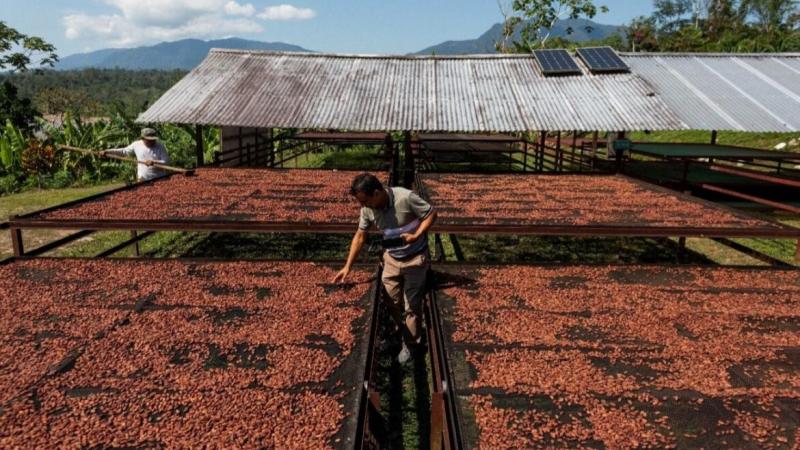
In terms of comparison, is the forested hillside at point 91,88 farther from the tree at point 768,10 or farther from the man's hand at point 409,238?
the tree at point 768,10

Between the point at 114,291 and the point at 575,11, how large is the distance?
29.0 m

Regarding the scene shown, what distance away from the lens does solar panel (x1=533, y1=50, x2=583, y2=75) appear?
13203 mm

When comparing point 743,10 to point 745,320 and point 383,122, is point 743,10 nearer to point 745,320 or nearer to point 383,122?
point 383,122

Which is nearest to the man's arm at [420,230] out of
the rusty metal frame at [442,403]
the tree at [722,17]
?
the rusty metal frame at [442,403]

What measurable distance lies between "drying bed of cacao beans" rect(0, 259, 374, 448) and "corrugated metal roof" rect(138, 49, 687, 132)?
7010 millimetres

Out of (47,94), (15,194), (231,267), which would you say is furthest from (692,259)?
(47,94)

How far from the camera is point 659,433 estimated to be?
7.90ft

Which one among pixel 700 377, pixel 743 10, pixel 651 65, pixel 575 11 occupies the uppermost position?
pixel 743 10

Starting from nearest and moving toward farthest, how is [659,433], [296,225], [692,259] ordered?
[659,433] < [296,225] < [692,259]

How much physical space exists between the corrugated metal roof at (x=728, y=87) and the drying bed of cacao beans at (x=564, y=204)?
411cm

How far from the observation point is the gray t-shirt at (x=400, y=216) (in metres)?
4.08

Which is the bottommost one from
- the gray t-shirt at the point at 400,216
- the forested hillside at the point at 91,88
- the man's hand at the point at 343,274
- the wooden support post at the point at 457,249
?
the wooden support post at the point at 457,249

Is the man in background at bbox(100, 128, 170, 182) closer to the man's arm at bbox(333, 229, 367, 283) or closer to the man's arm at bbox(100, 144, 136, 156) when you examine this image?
the man's arm at bbox(100, 144, 136, 156)

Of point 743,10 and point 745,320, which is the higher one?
point 743,10
